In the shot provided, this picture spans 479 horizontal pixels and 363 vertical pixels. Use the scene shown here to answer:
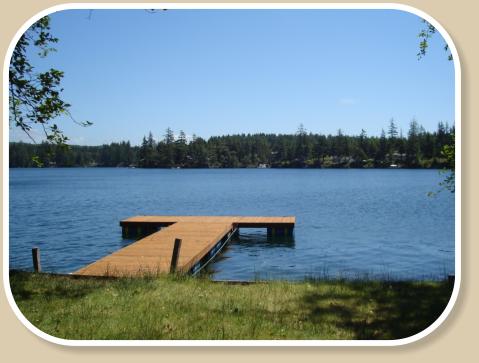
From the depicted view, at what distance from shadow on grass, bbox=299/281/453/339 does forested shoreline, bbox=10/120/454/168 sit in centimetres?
225

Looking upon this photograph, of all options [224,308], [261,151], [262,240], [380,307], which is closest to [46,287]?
[224,308]

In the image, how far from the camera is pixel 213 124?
334 inches

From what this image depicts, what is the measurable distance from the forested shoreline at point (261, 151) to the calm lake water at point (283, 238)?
37.1 inches

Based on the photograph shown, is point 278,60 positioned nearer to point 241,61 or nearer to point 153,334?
point 241,61

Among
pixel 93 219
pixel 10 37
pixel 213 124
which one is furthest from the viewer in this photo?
pixel 93 219

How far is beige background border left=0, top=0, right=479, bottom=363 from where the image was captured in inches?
210

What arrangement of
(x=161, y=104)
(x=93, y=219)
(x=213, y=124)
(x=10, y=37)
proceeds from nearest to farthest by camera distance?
(x=10, y=37)
(x=161, y=104)
(x=213, y=124)
(x=93, y=219)

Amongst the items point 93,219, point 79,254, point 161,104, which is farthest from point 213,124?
point 93,219

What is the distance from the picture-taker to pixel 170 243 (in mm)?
14102

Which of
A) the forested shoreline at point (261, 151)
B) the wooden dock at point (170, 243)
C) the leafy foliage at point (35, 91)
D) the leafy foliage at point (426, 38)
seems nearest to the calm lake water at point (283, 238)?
the wooden dock at point (170, 243)

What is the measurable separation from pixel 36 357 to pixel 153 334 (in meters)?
1.44

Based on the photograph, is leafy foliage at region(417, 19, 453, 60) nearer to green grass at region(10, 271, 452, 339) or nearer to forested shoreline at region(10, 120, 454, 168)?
forested shoreline at region(10, 120, 454, 168)

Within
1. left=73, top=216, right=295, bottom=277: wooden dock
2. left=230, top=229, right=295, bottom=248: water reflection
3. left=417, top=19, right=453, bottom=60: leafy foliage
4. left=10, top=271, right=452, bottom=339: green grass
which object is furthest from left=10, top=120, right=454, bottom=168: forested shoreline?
left=230, top=229, right=295, bottom=248: water reflection

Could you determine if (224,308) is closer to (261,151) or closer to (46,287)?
(46,287)
